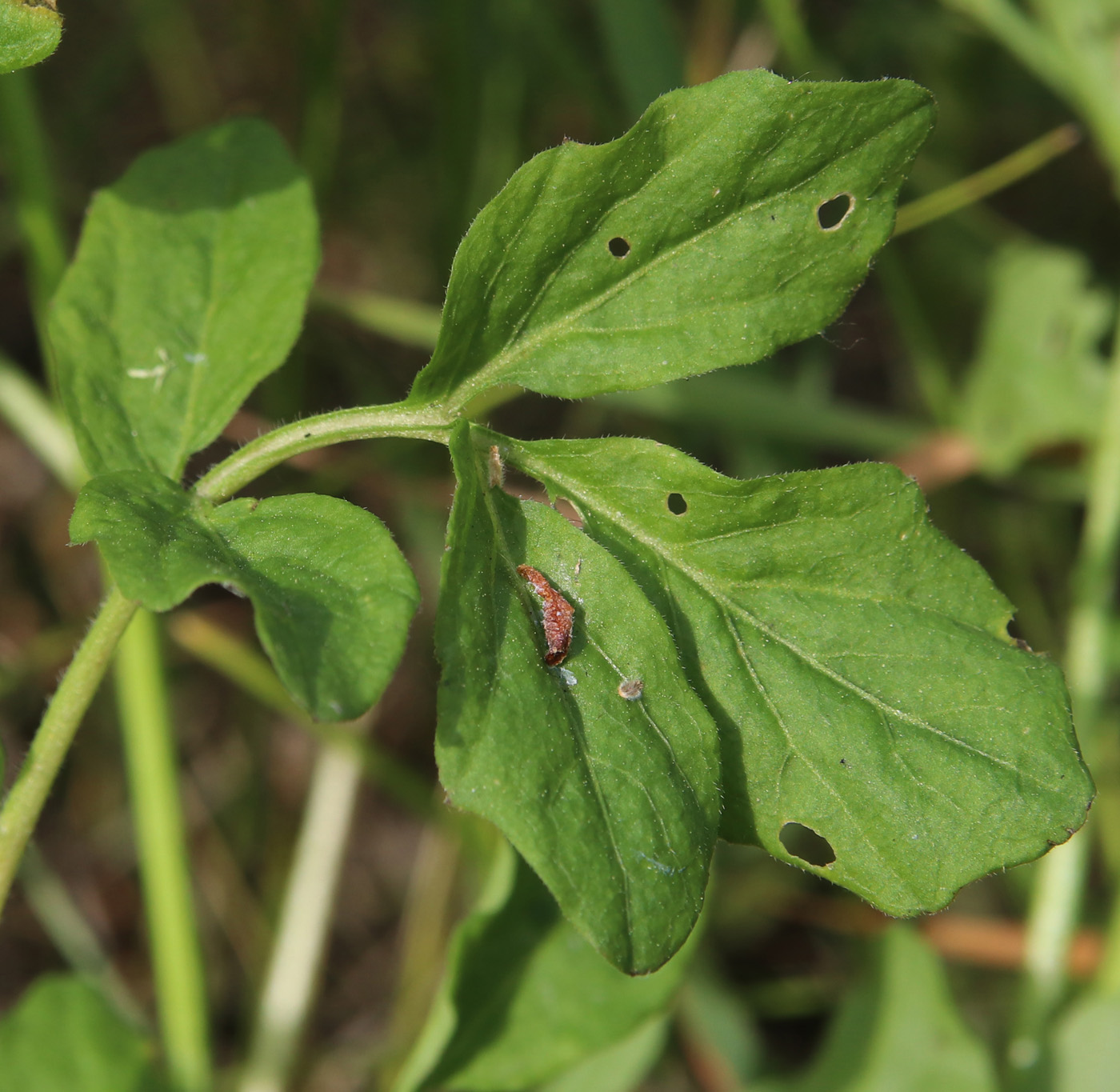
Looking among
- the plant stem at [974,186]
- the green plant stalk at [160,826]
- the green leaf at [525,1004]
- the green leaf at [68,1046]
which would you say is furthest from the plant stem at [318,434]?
the plant stem at [974,186]

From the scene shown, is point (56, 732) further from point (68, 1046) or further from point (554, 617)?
point (68, 1046)

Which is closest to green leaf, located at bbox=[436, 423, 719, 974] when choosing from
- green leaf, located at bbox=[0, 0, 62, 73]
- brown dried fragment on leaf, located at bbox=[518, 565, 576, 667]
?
brown dried fragment on leaf, located at bbox=[518, 565, 576, 667]

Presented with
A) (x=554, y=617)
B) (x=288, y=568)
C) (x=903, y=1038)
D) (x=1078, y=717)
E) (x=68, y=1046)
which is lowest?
(x=903, y=1038)

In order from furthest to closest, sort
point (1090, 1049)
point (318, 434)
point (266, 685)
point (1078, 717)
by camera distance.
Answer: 1. point (266, 685)
2. point (1078, 717)
3. point (1090, 1049)
4. point (318, 434)

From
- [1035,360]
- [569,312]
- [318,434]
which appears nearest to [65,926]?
[318,434]

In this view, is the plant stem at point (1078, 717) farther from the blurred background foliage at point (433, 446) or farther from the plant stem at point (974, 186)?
the plant stem at point (974, 186)

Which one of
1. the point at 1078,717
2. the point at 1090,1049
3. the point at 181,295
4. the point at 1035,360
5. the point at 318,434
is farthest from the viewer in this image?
the point at 1035,360

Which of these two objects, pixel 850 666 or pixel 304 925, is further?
pixel 304 925
